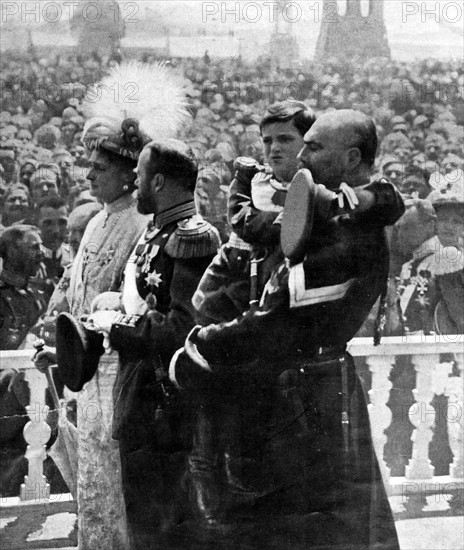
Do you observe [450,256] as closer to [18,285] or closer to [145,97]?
[145,97]

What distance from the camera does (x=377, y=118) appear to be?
22.1ft

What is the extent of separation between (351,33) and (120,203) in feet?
5.09

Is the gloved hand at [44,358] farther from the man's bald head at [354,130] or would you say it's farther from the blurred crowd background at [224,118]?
the man's bald head at [354,130]

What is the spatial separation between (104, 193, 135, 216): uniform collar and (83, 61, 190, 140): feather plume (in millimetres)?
362

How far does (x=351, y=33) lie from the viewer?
682 cm

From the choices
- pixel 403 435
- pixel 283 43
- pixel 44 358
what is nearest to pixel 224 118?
pixel 283 43

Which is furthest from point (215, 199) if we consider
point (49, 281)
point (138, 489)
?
point (138, 489)

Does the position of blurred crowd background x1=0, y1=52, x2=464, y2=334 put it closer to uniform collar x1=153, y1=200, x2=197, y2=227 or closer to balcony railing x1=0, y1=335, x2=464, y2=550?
uniform collar x1=153, y1=200, x2=197, y2=227

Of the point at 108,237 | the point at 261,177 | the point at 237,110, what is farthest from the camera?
the point at 108,237

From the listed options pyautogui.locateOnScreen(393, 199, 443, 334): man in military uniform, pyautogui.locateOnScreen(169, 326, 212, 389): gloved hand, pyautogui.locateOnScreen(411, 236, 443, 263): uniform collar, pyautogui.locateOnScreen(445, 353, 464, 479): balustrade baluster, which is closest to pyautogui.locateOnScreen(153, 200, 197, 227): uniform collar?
pyautogui.locateOnScreen(169, 326, 212, 389): gloved hand

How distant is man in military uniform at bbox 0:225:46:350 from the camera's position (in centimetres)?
688

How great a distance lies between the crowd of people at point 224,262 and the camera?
6.58 metres

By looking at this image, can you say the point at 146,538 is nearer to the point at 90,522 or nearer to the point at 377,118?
the point at 90,522

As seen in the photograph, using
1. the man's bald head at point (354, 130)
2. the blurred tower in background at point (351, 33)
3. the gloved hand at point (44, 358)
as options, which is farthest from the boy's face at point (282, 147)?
the gloved hand at point (44, 358)
